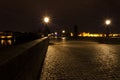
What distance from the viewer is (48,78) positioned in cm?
970

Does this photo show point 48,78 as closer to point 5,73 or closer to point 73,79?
point 73,79

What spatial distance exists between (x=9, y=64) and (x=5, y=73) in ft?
0.84

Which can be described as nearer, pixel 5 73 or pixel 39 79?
pixel 5 73

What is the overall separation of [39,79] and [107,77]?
287 cm

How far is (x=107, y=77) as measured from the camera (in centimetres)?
968

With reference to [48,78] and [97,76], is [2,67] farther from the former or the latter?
[97,76]

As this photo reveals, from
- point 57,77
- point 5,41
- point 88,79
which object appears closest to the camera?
point 88,79

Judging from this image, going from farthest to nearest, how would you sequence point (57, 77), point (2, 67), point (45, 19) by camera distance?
point (45, 19)
point (57, 77)
point (2, 67)

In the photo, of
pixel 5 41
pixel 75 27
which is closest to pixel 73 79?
pixel 5 41

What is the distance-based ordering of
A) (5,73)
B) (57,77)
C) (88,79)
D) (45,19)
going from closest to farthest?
(5,73) → (88,79) → (57,77) → (45,19)

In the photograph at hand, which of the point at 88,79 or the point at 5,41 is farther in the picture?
the point at 5,41

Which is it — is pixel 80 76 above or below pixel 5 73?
below

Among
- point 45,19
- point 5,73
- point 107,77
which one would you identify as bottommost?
point 107,77

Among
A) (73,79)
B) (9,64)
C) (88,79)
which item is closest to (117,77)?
(88,79)
